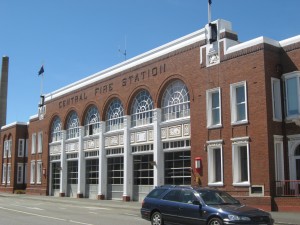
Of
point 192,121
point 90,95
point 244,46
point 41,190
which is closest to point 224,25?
point 244,46

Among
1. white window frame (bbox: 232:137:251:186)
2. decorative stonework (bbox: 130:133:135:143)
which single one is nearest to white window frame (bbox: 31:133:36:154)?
decorative stonework (bbox: 130:133:135:143)

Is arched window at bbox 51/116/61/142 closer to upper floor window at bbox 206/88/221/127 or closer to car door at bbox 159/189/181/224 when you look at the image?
upper floor window at bbox 206/88/221/127

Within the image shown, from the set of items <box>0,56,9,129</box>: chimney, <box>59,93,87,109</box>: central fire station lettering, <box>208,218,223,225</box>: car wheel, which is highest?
<box>0,56,9,129</box>: chimney

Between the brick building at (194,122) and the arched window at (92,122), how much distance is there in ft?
0.30

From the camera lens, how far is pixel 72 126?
138 feet

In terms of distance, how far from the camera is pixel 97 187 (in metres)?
37.0

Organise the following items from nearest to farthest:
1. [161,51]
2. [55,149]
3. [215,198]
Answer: [215,198] < [161,51] < [55,149]

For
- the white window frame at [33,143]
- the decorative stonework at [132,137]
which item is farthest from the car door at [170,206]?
the white window frame at [33,143]

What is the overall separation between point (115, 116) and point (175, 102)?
7.83m

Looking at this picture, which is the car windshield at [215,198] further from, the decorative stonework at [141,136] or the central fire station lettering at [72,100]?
the central fire station lettering at [72,100]

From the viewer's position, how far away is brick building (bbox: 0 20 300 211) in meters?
22.8

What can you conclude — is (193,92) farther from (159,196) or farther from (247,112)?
(159,196)

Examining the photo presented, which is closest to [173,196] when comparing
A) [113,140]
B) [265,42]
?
[265,42]

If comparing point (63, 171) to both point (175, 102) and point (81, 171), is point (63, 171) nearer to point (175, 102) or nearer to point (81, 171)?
point (81, 171)
